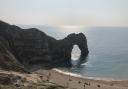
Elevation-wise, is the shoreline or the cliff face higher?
the cliff face

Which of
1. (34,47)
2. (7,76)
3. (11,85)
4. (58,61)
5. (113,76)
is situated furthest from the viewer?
(58,61)

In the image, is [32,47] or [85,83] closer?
[85,83]

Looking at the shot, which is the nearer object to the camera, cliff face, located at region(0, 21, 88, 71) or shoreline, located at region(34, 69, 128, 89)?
shoreline, located at region(34, 69, 128, 89)

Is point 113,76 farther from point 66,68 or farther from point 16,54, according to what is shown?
point 16,54

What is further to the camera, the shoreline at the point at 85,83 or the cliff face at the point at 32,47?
the cliff face at the point at 32,47

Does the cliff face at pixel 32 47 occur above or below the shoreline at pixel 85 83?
above

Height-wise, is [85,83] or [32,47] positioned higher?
[32,47]

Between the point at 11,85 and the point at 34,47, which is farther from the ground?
the point at 34,47

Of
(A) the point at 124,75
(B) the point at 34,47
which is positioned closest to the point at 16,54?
(B) the point at 34,47
